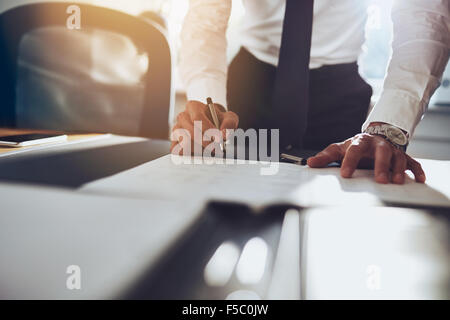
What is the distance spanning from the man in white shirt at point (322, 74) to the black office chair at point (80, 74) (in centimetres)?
17

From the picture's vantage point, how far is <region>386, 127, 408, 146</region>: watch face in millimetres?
650

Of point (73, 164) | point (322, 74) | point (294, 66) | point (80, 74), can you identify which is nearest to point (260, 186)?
point (73, 164)

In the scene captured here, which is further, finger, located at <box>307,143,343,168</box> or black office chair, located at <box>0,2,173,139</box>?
black office chair, located at <box>0,2,173,139</box>

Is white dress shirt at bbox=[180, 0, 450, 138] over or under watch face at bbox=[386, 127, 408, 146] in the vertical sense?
over

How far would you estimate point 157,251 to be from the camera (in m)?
0.24

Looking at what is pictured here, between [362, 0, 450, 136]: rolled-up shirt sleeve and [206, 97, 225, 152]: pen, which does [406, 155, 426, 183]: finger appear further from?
[206, 97, 225, 152]: pen

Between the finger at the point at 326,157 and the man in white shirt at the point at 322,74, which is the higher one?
the man in white shirt at the point at 322,74

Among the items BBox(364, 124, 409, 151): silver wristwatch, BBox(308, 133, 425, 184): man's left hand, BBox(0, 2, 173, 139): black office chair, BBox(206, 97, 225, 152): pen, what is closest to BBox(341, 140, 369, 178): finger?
BBox(308, 133, 425, 184): man's left hand

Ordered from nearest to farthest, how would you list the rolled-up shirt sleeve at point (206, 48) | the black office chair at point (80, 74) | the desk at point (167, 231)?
the desk at point (167, 231) < the black office chair at point (80, 74) < the rolled-up shirt sleeve at point (206, 48)

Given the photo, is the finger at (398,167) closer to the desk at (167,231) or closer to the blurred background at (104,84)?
the desk at (167,231)

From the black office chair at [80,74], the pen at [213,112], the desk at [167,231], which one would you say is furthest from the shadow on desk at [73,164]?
the black office chair at [80,74]

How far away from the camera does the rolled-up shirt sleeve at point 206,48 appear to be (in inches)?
38.5
